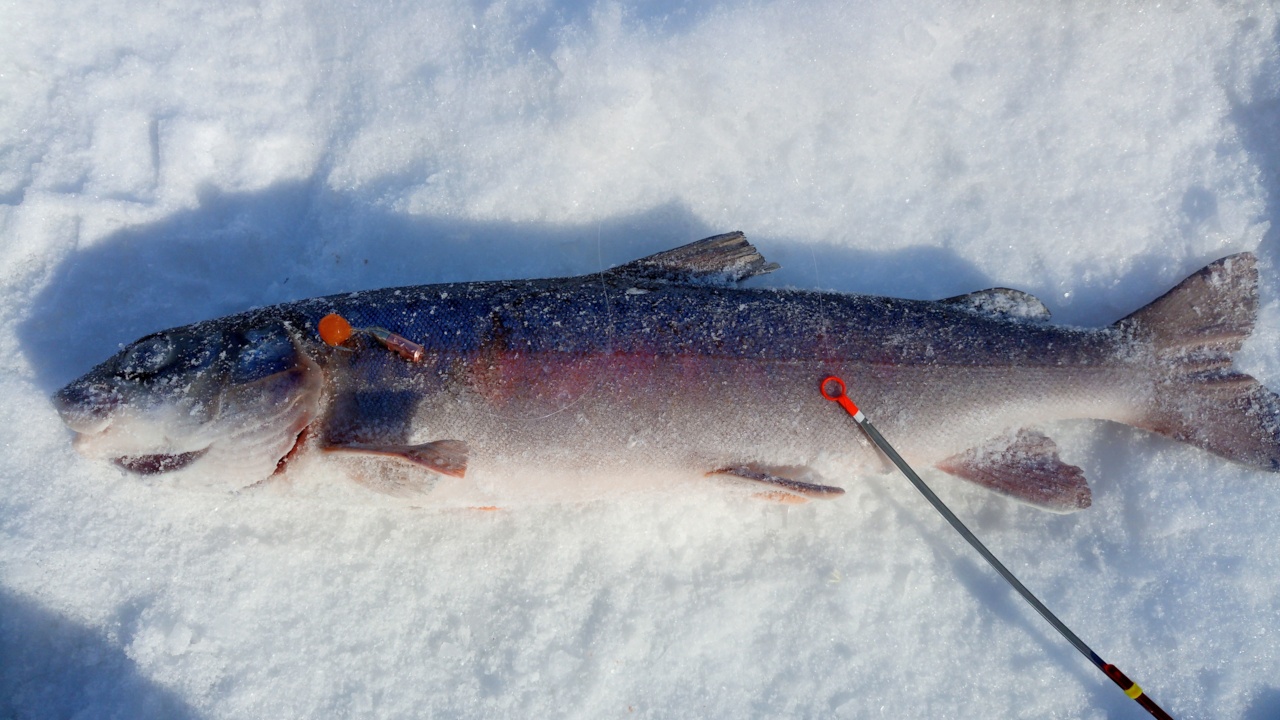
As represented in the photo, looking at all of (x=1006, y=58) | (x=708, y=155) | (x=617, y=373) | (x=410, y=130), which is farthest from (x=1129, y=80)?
(x=410, y=130)

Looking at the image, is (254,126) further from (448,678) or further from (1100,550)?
(1100,550)

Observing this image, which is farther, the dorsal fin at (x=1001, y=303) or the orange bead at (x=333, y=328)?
the dorsal fin at (x=1001, y=303)

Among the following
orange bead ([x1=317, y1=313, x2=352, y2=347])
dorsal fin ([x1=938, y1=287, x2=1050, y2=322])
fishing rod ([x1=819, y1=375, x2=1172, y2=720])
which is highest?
dorsal fin ([x1=938, y1=287, x2=1050, y2=322])

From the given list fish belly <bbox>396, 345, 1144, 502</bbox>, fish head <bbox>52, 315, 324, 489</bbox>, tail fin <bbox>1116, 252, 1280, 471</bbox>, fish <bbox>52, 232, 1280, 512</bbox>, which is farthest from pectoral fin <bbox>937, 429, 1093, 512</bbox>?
fish head <bbox>52, 315, 324, 489</bbox>

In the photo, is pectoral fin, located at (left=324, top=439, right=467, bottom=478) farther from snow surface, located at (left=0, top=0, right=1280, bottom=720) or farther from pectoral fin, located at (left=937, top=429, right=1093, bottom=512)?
pectoral fin, located at (left=937, top=429, right=1093, bottom=512)

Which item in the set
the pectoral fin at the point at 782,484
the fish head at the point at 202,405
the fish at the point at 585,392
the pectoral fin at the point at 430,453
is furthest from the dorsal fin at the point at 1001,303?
the fish head at the point at 202,405

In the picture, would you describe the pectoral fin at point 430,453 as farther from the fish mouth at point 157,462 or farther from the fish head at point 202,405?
the fish mouth at point 157,462

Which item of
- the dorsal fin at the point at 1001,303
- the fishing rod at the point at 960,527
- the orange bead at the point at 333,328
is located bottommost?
the fishing rod at the point at 960,527
